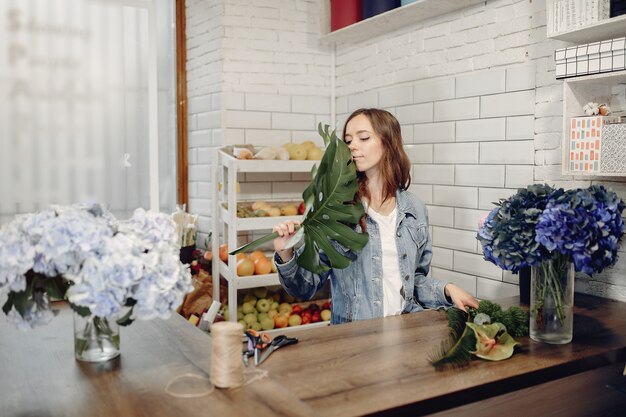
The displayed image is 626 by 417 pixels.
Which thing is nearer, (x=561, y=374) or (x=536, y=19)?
(x=561, y=374)

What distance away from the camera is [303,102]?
4297 mm

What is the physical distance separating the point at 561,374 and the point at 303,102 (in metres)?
2.90

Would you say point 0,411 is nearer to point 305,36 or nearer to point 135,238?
point 135,238

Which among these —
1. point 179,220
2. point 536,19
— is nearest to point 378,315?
point 536,19

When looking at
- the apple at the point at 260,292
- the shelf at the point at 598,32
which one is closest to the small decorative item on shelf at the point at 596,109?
the shelf at the point at 598,32

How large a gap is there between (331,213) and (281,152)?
1.54 m

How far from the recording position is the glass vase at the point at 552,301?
73.5 inches

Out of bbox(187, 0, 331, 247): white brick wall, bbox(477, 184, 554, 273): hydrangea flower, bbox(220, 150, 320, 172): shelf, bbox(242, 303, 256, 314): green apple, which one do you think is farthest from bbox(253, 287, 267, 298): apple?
bbox(477, 184, 554, 273): hydrangea flower

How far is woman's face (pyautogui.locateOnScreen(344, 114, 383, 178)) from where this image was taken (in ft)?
8.43

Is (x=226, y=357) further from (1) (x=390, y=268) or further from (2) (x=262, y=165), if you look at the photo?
(2) (x=262, y=165)

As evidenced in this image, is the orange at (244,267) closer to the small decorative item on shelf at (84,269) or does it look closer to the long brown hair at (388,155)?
the long brown hair at (388,155)

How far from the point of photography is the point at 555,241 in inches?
70.4

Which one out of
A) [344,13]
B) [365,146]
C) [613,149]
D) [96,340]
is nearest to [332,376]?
[96,340]

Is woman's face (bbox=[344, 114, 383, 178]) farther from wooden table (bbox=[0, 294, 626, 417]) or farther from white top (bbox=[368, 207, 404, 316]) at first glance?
wooden table (bbox=[0, 294, 626, 417])
